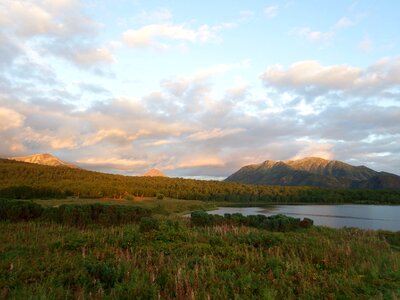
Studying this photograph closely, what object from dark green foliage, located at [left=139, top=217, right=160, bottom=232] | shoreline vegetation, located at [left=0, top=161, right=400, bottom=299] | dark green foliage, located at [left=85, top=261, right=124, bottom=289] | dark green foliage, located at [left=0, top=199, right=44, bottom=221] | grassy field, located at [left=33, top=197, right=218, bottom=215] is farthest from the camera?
grassy field, located at [left=33, top=197, right=218, bottom=215]

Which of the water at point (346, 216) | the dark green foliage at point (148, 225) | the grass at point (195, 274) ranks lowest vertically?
the water at point (346, 216)

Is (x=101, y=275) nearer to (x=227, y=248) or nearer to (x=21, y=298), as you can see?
(x=21, y=298)

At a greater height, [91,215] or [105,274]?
[105,274]

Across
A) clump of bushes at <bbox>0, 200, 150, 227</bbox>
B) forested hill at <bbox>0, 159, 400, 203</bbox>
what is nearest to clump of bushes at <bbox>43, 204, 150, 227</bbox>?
clump of bushes at <bbox>0, 200, 150, 227</bbox>

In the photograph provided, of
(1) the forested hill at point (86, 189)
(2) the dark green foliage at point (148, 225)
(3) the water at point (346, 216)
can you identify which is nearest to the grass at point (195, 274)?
(2) the dark green foliage at point (148, 225)

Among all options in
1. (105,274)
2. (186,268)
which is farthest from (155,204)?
(105,274)

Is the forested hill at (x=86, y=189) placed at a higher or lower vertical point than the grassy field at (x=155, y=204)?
higher

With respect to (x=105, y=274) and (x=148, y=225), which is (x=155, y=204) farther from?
(x=105, y=274)

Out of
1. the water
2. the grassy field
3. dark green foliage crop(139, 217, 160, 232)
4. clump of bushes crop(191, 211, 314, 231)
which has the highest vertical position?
dark green foliage crop(139, 217, 160, 232)

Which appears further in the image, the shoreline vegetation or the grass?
the shoreline vegetation

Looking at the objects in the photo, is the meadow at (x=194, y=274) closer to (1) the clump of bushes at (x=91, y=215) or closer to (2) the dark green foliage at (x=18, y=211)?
(1) the clump of bushes at (x=91, y=215)

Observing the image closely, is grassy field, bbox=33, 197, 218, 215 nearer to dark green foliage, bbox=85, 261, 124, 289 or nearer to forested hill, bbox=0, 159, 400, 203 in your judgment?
forested hill, bbox=0, 159, 400, 203

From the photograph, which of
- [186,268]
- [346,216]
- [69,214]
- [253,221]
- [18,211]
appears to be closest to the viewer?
[186,268]

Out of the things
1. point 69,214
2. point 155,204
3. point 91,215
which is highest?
point 69,214
